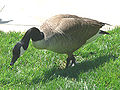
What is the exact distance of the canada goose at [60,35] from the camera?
5.33 metres

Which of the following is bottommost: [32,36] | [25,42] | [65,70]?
[65,70]

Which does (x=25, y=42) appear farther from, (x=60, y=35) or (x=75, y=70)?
(x=75, y=70)

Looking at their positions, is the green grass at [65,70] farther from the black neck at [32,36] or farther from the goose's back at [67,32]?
the black neck at [32,36]

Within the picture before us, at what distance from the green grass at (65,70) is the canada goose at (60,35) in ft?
1.65

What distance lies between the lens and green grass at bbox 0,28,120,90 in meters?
5.25

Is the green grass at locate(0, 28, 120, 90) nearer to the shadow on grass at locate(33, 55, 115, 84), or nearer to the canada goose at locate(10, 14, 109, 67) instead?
the shadow on grass at locate(33, 55, 115, 84)

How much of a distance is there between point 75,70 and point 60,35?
0.98 m

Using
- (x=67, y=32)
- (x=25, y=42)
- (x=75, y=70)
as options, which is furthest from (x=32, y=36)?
(x=75, y=70)

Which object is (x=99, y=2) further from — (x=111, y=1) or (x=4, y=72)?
(x=4, y=72)

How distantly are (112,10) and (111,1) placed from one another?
2.75 feet

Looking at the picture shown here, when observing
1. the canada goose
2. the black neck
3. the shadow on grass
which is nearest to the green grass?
the shadow on grass

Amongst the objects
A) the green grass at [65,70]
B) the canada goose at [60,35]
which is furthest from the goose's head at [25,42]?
the green grass at [65,70]

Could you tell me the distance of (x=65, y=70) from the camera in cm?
595

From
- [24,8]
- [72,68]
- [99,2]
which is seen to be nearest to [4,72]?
[72,68]
